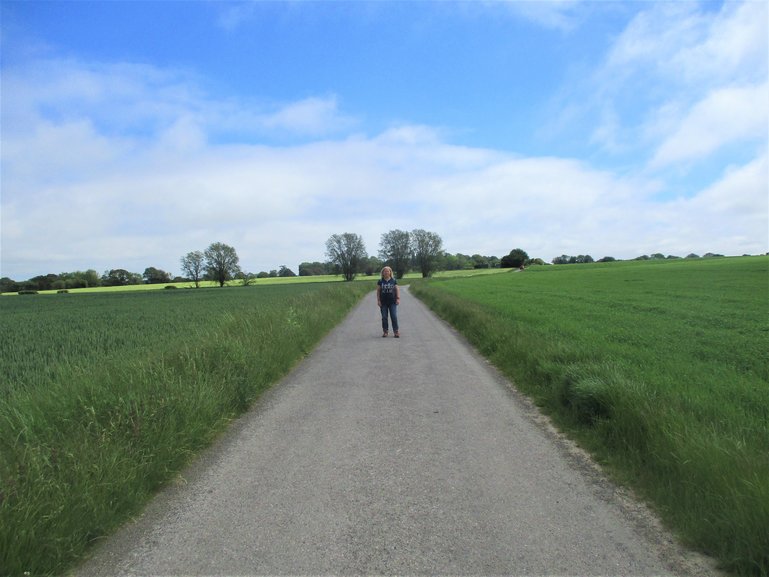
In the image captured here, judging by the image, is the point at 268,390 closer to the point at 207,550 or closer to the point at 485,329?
the point at 207,550

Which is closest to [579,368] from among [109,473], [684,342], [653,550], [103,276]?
[653,550]

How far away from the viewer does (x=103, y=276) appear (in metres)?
95.8

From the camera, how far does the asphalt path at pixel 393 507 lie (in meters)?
2.66

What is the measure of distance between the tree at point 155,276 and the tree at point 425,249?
201 ft

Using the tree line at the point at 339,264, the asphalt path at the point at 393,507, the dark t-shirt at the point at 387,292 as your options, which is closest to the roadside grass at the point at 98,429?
the asphalt path at the point at 393,507

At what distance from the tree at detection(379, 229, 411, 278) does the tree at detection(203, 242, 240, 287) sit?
3730 centimetres

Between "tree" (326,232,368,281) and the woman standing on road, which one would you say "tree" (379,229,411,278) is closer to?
"tree" (326,232,368,281)

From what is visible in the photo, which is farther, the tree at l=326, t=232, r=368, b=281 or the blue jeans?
the tree at l=326, t=232, r=368, b=281

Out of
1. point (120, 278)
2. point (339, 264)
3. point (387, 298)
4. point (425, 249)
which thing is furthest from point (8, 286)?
point (387, 298)

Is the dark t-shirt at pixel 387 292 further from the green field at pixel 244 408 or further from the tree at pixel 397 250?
the tree at pixel 397 250

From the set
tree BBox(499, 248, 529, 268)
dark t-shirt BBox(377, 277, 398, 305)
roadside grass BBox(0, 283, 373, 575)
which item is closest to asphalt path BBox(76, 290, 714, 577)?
roadside grass BBox(0, 283, 373, 575)

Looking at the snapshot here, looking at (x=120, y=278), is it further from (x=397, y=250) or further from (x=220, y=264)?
(x=397, y=250)

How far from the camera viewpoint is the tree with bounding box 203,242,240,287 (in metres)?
101

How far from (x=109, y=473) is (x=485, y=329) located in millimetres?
9686
